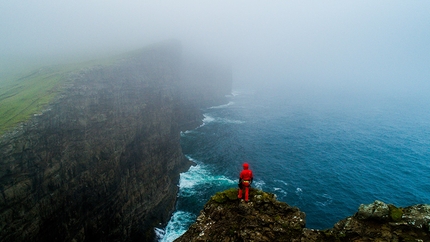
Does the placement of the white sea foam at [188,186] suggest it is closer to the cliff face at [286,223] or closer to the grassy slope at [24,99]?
the grassy slope at [24,99]

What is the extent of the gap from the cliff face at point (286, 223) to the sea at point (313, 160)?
34276 mm

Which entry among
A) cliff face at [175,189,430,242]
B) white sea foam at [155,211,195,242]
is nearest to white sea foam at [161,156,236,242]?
white sea foam at [155,211,195,242]

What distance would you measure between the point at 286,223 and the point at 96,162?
33.8 metres

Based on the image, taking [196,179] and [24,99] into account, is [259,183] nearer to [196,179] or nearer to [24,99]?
[196,179]

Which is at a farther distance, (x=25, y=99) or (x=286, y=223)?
(x=25, y=99)

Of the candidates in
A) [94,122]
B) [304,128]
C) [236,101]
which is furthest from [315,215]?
[236,101]

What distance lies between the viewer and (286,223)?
1345 centimetres

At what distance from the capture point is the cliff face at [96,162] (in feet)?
89.2

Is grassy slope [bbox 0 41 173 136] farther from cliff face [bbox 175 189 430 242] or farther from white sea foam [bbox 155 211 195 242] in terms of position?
white sea foam [bbox 155 211 195 242]

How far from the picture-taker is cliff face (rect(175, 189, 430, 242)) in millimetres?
11398

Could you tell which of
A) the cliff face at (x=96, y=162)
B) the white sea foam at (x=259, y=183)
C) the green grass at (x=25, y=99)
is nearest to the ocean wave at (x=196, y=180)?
the cliff face at (x=96, y=162)

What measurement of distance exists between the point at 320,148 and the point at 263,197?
7299 cm

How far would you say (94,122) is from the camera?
125 feet

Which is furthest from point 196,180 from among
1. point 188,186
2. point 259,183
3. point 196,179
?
point 259,183
